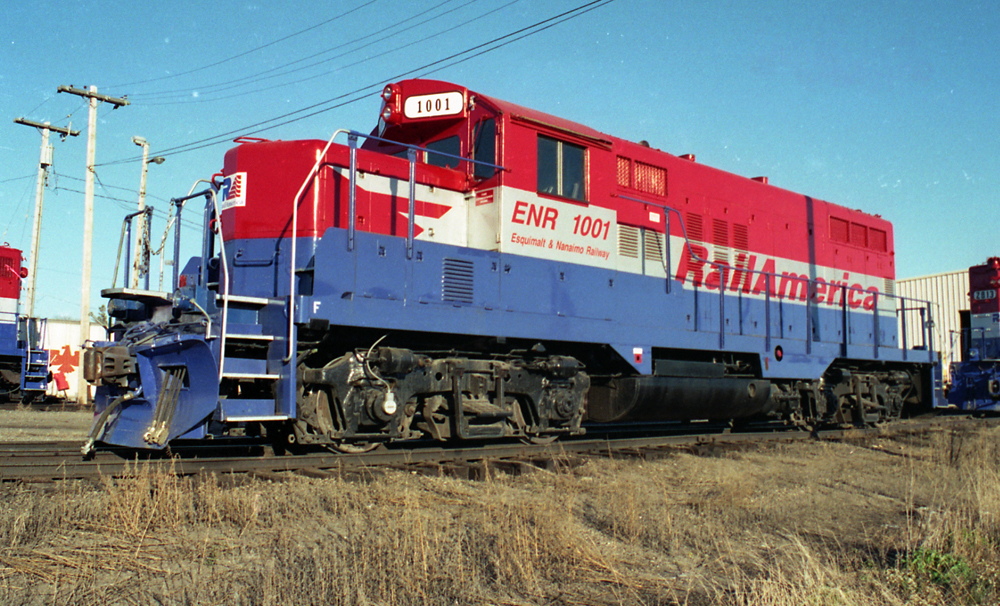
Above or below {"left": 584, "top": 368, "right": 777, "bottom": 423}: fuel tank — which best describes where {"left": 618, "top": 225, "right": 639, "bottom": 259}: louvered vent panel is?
above

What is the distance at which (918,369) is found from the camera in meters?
14.5

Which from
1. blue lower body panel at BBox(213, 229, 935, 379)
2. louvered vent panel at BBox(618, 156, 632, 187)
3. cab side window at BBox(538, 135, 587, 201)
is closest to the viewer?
blue lower body panel at BBox(213, 229, 935, 379)

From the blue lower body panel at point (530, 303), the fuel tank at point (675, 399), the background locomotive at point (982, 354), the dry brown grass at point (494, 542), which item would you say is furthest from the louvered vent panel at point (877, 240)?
the dry brown grass at point (494, 542)

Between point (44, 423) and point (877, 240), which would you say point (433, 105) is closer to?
point (877, 240)

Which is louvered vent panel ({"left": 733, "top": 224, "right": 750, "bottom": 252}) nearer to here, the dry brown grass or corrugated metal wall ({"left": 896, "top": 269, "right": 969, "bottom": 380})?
the dry brown grass

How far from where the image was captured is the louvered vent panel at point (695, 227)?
34.9ft

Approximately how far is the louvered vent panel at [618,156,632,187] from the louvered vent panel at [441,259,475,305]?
2.90 metres

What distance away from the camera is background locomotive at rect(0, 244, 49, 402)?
2002 cm

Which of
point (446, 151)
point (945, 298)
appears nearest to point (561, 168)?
point (446, 151)

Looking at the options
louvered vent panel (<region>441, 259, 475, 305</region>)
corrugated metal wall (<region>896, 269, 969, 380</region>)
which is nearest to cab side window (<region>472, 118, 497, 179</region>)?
louvered vent panel (<region>441, 259, 475, 305</region>)

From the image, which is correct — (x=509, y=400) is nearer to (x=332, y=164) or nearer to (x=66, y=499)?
(x=332, y=164)

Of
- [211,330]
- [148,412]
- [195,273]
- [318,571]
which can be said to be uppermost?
[195,273]

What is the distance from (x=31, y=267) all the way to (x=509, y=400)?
22763mm

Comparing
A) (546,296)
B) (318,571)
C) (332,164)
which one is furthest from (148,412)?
(546,296)
